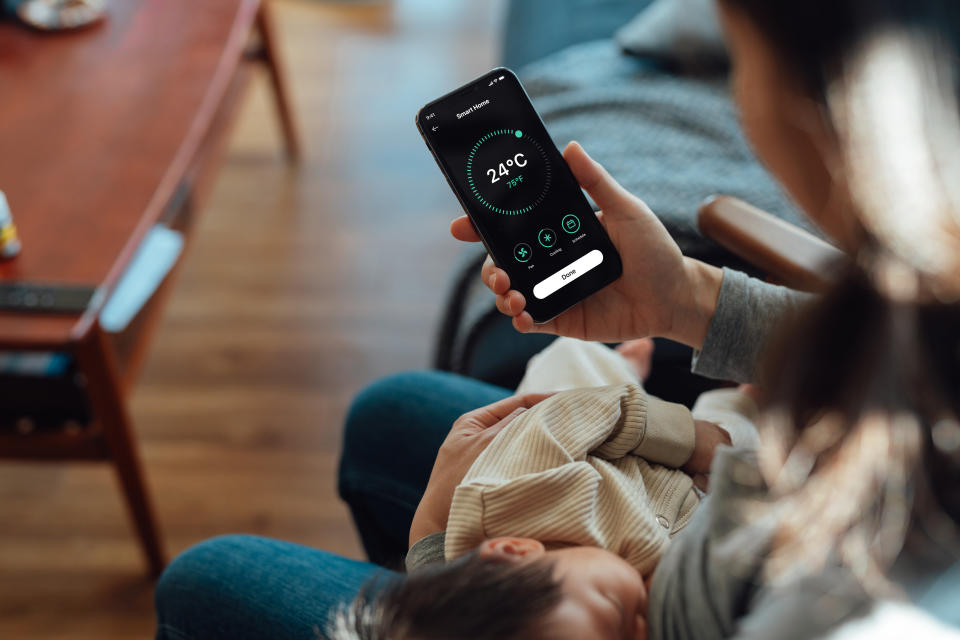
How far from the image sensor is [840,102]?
0.41 meters

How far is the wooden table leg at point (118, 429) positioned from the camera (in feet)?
3.34

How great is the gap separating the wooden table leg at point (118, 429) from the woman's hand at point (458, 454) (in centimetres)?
55

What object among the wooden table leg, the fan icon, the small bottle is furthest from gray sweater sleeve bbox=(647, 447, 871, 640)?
the small bottle

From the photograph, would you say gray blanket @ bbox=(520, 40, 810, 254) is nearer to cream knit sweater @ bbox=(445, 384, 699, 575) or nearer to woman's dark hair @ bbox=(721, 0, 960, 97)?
cream knit sweater @ bbox=(445, 384, 699, 575)

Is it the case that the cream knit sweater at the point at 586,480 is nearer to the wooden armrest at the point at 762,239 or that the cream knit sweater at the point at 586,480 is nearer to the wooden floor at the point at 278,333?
A: the wooden armrest at the point at 762,239

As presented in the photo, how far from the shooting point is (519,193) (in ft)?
2.40

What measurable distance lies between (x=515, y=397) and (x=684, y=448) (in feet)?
0.47

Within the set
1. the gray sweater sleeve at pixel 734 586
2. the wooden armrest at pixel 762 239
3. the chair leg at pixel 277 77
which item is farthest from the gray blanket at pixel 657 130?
the chair leg at pixel 277 77

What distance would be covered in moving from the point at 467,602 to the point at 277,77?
1.53 metres

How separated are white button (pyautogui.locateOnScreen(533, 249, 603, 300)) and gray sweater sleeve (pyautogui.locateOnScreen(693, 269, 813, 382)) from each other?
0.11 meters

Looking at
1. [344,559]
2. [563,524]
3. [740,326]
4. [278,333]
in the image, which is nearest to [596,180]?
[740,326]

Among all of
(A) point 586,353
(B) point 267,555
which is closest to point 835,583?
(A) point 586,353

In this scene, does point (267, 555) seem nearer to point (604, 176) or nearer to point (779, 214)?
point (604, 176)

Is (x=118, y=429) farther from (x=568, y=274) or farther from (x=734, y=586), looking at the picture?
(x=734, y=586)
